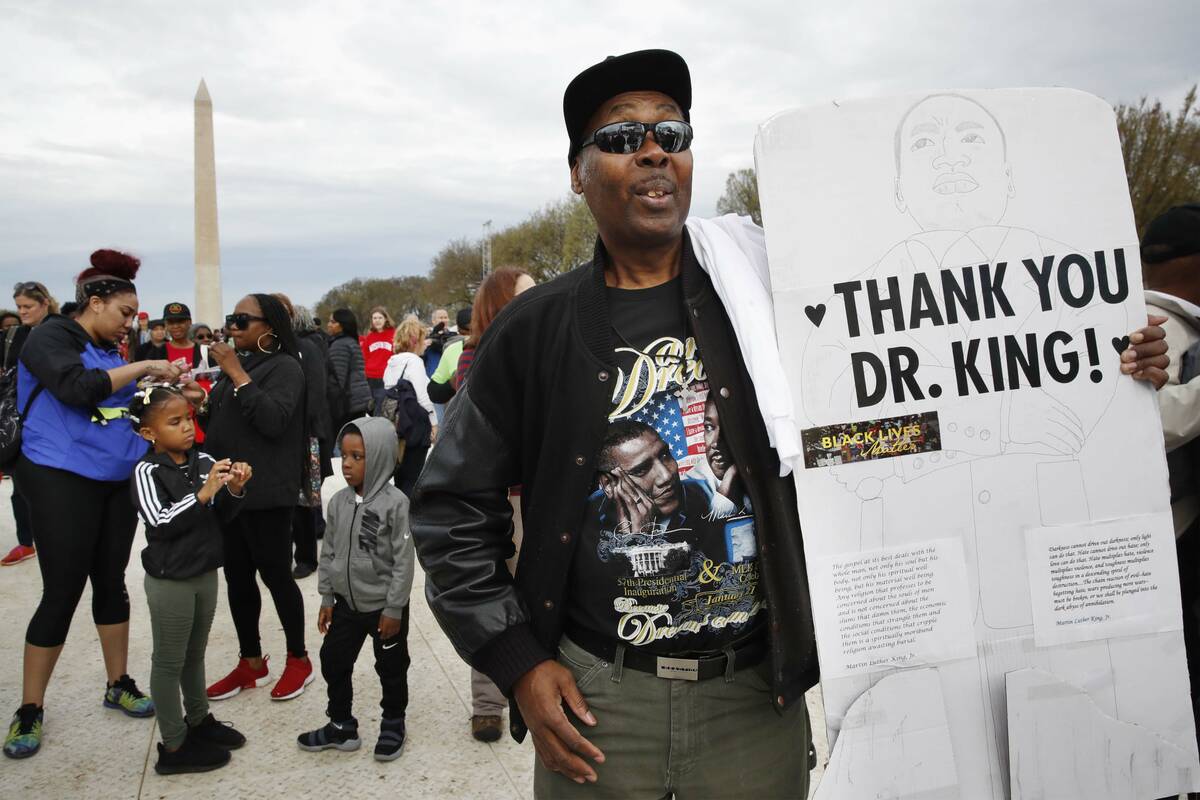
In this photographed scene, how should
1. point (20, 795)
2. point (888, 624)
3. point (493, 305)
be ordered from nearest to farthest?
point (888, 624) < point (20, 795) < point (493, 305)

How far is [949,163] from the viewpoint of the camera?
1766mm

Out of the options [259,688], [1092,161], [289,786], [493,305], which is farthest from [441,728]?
[1092,161]

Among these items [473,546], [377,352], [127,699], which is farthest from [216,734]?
[377,352]

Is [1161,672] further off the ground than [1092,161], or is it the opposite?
[1092,161]

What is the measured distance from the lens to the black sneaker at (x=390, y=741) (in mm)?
3580

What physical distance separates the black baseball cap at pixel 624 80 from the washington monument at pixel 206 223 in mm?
26198

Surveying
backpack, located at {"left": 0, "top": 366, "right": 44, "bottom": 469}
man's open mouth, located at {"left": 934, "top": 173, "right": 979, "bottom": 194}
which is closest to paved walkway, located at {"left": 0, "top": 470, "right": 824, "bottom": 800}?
backpack, located at {"left": 0, "top": 366, "right": 44, "bottom": 469}

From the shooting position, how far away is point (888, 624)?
1.69 meters

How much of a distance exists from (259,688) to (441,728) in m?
1.11

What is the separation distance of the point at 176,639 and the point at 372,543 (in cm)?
87

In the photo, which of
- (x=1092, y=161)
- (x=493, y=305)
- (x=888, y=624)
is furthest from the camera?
(x=493, y=305)

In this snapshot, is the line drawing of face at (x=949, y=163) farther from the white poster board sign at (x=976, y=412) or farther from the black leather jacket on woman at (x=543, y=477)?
the black leather jacket on woman at (x=543, y=477)

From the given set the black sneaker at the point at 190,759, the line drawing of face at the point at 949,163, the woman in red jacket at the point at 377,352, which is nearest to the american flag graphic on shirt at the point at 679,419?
the line drawing of face at the point at 949,163

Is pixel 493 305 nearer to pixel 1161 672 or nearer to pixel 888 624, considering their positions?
pixel 888 624
